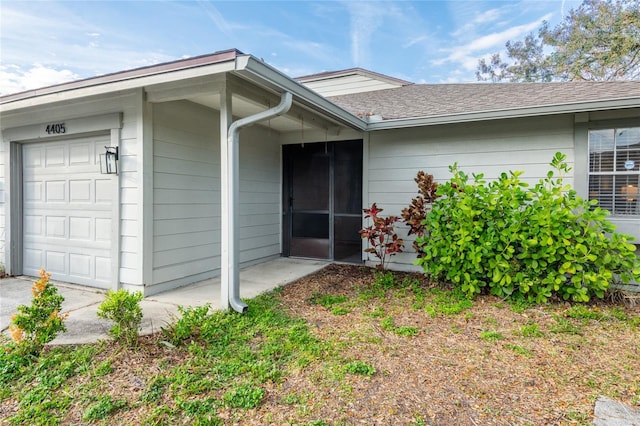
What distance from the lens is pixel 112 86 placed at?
3416mm

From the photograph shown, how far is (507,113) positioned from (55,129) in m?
5.91

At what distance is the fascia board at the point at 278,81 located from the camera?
281cm

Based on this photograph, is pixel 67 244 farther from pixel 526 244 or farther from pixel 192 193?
pixel 526 244

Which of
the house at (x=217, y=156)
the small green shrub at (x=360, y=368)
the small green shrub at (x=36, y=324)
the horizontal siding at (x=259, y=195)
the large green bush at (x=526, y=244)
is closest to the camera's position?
the small green shrub at (x=360, y=368)

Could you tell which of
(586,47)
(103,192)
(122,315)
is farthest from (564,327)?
(586,47)

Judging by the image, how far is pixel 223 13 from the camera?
27.6 feet

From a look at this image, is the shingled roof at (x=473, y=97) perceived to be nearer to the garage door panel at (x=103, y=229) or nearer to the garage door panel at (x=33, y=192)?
the garage door panel at (x=103, y=229)

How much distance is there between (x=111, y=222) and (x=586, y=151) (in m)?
6.04

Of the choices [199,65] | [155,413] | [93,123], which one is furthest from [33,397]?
[93,123]

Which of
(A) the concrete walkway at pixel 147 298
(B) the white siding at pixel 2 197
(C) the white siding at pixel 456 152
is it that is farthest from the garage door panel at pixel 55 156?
(C) the white siding at pixel 456 152

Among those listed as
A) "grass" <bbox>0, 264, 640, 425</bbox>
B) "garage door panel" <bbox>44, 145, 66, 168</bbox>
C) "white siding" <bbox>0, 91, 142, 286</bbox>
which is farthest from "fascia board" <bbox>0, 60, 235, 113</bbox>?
"grass" <bbox>0, 264, 640, 425</bbox>

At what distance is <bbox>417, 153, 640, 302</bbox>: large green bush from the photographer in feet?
12.0

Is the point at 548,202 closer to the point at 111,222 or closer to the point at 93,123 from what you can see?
the point at 111,222

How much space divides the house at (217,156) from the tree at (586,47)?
9.67 metres
